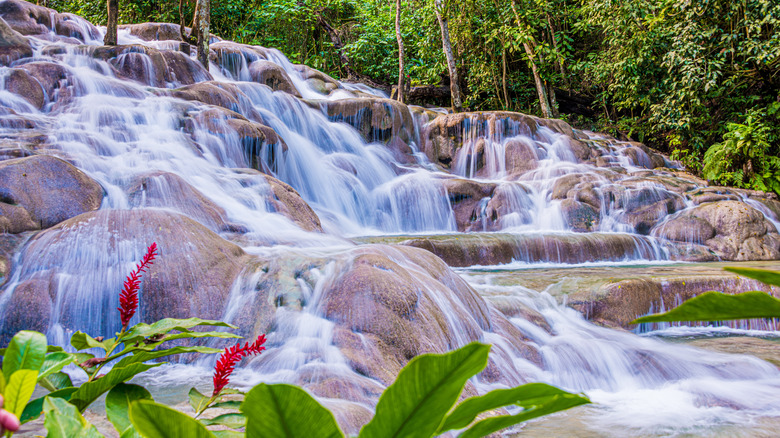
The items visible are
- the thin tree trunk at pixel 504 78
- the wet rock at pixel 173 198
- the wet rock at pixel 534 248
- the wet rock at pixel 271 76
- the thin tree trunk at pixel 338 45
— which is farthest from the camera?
the thin tree trunk at pixel 338 45

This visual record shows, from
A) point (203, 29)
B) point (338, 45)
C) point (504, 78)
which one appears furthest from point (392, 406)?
point (338, 45)

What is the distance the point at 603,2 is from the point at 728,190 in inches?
Answer: 280

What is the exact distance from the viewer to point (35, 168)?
482 centimetres

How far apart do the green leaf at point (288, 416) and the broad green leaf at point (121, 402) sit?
33 centimetres

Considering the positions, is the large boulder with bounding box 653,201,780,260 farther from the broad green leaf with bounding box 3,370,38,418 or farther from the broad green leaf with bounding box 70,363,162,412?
the broad green leaf with bounding box 3,370,38,418

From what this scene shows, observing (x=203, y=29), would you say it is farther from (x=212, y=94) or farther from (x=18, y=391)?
(x=18, y=391)

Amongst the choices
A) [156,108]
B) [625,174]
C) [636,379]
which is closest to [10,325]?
[636,379]

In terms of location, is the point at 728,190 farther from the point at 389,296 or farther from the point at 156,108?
the point at 156,108

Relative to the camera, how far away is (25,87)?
27.0ft

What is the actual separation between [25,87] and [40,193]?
491 cm

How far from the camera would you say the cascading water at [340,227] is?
3541 mm

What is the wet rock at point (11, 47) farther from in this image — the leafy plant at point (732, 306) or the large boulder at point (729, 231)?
the large boulder at point (729, 231)

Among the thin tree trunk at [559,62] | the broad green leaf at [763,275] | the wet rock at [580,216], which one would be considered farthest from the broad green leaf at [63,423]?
the thin tree trunk at [559,62]

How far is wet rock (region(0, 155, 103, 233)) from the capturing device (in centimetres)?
444
